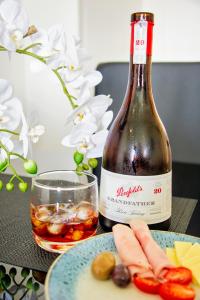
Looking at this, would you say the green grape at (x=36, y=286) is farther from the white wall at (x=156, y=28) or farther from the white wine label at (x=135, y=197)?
the white wall at (x=156, y=28)

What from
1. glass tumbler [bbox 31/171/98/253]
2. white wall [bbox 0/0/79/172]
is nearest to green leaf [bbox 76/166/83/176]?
glass tumbler [bbox 31/171/98/253]

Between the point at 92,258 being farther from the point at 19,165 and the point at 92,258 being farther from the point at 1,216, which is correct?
the point at 19,165

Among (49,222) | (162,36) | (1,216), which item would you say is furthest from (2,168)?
(162,36)

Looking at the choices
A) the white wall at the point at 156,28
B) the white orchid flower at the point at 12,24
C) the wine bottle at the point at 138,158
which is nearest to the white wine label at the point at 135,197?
the wine bottle at the point at 138,158

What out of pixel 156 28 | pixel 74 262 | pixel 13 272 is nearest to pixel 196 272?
pixel 74 262

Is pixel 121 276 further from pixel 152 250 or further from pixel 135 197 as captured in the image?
pixel 135 197

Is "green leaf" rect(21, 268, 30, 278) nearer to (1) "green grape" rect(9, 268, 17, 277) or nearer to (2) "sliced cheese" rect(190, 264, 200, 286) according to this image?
(1) "green grape" rect(9, 268, 17, 277)
